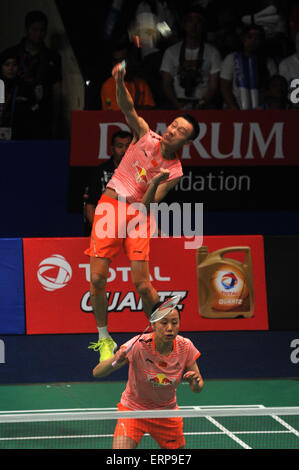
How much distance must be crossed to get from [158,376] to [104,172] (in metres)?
4.31

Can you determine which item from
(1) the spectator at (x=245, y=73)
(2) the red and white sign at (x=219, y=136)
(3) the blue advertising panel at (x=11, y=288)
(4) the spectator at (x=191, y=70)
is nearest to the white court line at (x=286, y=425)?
(3) the blue advertising panel at (x=11, y=288)

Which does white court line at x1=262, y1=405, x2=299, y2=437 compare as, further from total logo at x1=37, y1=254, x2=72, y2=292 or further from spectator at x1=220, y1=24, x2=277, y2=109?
spectator at x1=220, y1=24, x2=277, y2=109

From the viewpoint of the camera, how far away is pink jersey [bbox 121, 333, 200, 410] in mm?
7660

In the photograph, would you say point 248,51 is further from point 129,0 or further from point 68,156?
point 68,156

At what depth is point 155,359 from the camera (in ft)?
25.5

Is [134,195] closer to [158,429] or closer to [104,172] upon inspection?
[104,172]

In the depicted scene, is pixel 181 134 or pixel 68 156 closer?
pixel 181 134

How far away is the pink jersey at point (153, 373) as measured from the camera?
25.1ft

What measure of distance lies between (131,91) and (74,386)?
4.12 meters

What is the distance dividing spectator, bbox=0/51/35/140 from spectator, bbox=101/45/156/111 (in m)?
1.06

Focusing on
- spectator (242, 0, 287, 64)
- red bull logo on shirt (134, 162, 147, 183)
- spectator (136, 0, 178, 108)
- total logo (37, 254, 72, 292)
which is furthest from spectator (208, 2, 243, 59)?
total logo (37, 254, 72, 292)

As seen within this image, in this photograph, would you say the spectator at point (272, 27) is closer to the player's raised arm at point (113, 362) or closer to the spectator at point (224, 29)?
the spectator at point (224, 29)

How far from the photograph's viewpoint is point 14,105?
12.4 m
